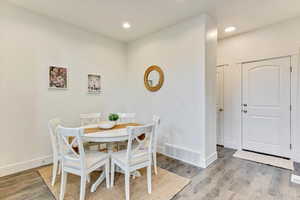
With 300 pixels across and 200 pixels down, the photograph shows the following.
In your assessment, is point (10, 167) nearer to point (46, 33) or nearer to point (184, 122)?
point (46, 33)

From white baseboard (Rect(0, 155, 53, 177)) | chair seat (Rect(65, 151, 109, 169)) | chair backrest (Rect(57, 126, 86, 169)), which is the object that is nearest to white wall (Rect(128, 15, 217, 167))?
chair seat (Rect(65, 151, 109, 169))

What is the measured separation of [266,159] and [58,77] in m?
4.28

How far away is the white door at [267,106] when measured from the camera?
292cm

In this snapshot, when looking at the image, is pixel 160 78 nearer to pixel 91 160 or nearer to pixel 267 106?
pixel 91 160

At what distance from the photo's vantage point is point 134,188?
2016 millimetres

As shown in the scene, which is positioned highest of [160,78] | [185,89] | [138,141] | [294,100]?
[160,78]

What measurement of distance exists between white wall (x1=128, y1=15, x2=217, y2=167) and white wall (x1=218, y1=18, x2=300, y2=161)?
865mm

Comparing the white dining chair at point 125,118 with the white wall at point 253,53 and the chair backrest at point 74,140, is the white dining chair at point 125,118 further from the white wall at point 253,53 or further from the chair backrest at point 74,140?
the white wall at point 253,53

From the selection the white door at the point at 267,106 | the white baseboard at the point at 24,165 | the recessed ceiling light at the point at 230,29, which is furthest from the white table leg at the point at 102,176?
the recessed ceiling light at the point at 230,29

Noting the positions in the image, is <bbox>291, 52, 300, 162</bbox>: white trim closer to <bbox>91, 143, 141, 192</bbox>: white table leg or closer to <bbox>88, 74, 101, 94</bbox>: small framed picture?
<bbox>91, 143, 141, 192</bbox>: white table leg

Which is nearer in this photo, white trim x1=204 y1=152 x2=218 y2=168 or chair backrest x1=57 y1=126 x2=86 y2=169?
chair backrest x1=57 y1=126 x2=86 y2=169

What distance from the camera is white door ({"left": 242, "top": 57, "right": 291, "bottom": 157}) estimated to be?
9.57 ft

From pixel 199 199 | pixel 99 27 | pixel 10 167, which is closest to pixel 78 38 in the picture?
pixel 99 27

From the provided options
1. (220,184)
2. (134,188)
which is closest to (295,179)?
(220,184)
